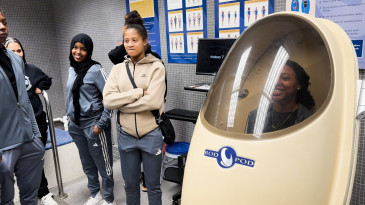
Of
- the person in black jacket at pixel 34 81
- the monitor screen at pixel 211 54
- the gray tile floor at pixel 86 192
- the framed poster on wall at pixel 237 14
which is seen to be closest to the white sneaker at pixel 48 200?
the gray tile floor at pixel 86 192

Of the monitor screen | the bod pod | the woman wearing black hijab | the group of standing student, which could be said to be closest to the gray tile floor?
the woman wearing black hijab

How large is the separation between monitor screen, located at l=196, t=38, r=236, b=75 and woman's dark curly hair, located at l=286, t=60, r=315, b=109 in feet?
5.28

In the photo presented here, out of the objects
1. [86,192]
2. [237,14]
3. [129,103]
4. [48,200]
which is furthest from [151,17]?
[48,200]

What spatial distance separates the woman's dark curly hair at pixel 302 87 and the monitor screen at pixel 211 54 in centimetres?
161

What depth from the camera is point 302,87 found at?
0.78 metres

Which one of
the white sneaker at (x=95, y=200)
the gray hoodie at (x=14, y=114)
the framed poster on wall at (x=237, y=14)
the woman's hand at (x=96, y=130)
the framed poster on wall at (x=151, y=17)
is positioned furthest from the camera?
the framed poster on wall at (x=151, y=17)

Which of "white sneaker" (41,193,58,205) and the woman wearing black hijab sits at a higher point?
the woman wearing black hijab

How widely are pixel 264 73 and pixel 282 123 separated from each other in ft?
0.55

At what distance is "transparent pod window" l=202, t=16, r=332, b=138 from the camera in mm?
769

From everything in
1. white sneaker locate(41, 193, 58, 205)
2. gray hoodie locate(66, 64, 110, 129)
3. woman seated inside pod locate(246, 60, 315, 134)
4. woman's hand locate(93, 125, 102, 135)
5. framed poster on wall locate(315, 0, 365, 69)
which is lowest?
white sneaker locate(41, 193, 58, 205)

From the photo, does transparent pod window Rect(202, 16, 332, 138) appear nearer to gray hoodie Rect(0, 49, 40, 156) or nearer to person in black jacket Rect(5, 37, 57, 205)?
gray hoodie Rect(0, 49, 40, 156)

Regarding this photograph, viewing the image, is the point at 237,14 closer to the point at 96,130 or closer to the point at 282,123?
the point at 96,130

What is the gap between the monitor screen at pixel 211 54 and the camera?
2.42 m

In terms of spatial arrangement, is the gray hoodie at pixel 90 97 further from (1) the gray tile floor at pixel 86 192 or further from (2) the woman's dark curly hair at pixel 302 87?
(2) the woman's dark curly hair at pixel 302 87
